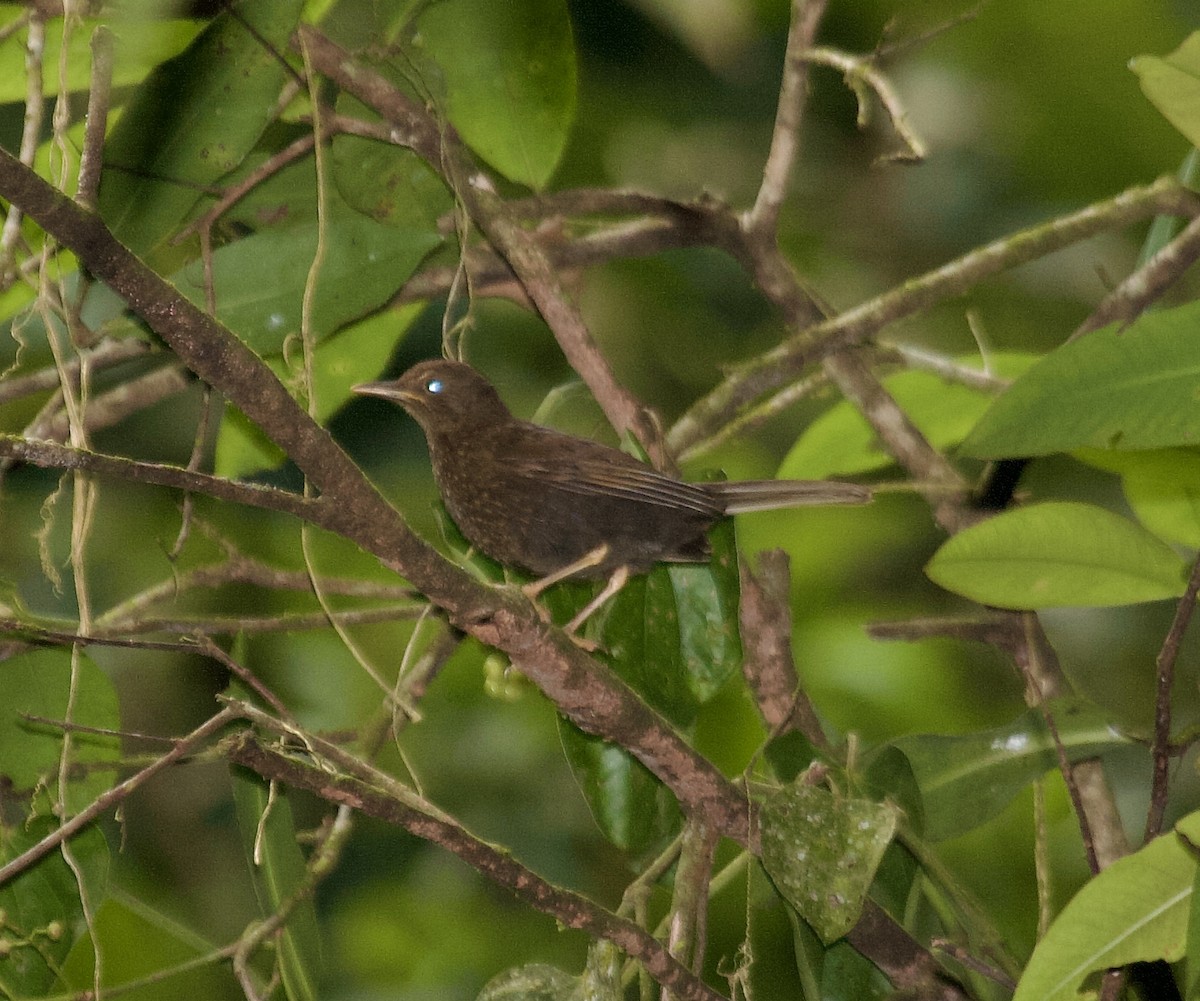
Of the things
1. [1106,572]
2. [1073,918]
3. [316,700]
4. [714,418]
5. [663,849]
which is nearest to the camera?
[1073,918]

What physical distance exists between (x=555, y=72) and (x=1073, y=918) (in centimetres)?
182

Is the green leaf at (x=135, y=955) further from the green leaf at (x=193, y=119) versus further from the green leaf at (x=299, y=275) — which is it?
the green leaf at (x=193, y=119)

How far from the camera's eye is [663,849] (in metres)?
2.64

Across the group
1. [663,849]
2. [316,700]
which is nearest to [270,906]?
[663,849]

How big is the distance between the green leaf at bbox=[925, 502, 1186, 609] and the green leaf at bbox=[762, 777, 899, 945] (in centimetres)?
46

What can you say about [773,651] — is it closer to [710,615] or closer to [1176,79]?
[710,615]

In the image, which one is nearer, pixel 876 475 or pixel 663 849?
pixel 663 849

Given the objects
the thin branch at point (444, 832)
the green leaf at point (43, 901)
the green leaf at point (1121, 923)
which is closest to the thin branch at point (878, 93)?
the green leaf at point (1121, 923)

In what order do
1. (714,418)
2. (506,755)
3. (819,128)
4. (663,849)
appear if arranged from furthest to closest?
(819,128) → (506,755) → (714,418) → (663,849)

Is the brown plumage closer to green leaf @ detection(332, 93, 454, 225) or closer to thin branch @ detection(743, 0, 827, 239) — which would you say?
green leaf @ detection(332, 93, 454, 225)

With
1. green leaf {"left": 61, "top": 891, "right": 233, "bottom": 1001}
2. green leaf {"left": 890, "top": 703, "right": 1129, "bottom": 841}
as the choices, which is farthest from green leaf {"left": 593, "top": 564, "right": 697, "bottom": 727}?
green leaf {"left": 61, "top": 891, "right": 233, "bottom": 1001}

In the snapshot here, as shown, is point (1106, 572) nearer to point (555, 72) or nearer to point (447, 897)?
point (555, 72)

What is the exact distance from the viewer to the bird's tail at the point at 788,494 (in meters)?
2.69

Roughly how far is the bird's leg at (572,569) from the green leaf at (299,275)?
2.00ft
